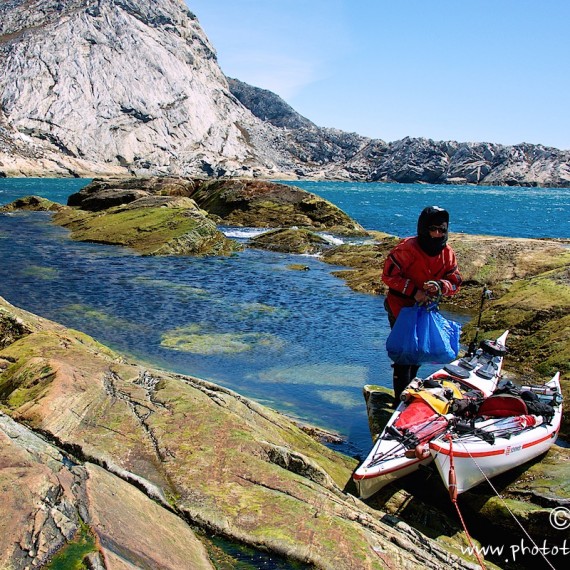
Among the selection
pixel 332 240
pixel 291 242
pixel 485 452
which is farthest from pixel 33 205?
pixel 485 452

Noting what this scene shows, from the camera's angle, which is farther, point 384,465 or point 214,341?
point 214,341

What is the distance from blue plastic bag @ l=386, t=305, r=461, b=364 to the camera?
8445mm

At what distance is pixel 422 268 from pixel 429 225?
29.7 inches

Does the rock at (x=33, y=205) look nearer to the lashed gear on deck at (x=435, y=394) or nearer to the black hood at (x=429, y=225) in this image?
the black hood at (x=429, y=225)

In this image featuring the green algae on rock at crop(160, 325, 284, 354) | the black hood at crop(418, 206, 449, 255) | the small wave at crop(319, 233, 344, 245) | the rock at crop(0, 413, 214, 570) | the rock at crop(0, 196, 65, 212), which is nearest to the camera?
the rock at crop(0, 413, 214, 570)

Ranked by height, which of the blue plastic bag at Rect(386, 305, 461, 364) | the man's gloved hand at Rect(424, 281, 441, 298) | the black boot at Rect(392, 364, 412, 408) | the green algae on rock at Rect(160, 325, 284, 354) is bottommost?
the green algae on rock at Rect(160, 325, 284, 354)

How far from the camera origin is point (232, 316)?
1695 cm

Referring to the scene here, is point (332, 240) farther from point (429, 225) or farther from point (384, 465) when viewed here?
point (384, 465)

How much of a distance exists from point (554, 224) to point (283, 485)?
7616 centimetres

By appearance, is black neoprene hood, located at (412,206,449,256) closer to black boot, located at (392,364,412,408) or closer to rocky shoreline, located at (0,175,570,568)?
black boot, located at (392,364,412,408)

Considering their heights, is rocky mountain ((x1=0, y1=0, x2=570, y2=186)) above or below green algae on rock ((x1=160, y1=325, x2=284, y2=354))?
above

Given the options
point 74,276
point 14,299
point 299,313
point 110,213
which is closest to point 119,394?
point 299,313

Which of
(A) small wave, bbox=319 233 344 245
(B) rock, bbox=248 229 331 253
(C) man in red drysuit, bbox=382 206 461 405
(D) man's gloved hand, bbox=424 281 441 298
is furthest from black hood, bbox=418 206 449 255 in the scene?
(A) small wave, bbox=319 233 344 245

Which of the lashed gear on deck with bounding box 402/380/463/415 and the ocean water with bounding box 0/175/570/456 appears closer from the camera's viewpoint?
the lashed gear on deck with bounding box 402/380/463/415
